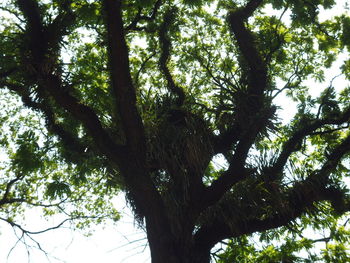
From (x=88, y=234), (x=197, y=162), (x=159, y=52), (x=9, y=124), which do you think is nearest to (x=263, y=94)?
(x=197, y=162)

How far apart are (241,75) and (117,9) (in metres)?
3.81

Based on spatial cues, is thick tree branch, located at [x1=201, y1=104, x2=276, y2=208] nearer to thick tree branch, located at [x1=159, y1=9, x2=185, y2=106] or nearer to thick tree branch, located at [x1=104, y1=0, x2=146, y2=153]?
thick tree branch, located at [x1=104, y1=0, x2=146, y2=153]

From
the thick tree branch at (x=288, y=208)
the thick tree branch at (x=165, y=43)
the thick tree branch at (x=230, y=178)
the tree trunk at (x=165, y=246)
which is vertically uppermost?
the thick tree branch at (x=165, y=43)

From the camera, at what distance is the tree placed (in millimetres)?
4965

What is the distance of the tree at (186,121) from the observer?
496 centimetres

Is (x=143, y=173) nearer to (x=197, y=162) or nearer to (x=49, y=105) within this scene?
(x=197, y=162)

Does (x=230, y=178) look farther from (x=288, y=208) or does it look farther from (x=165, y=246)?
(x=165, y=246)

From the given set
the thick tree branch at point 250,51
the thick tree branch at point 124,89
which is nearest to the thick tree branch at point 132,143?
the thick tree branch at point 124,89

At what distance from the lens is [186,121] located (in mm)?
6887

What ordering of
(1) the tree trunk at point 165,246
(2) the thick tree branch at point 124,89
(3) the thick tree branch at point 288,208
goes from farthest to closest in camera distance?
(3) the thick tree branch at point 288,208 → (2) the thick tree branch at point 124,89 → (1) the tree trunk at point 165,246

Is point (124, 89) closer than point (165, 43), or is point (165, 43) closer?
point (124, 89)

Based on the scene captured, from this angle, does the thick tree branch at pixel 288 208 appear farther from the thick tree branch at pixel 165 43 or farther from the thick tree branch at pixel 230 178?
the thick tree branch at pixel 165 43

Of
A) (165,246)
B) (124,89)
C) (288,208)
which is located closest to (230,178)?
(288,208)

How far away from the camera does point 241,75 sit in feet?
26.0
